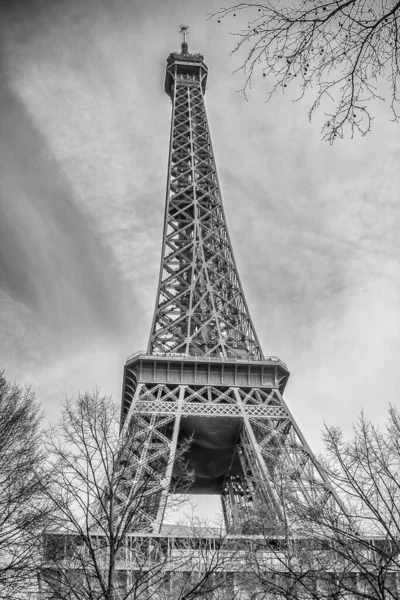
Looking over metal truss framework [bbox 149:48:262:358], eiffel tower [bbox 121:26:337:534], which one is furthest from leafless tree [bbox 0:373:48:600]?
metal truss framework [bbox 149:48:262:358]

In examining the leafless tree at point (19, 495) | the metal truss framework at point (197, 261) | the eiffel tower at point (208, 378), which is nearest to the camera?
the leafless tree at point (19, 495)

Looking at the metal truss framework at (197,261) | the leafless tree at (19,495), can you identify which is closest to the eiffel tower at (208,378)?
the metal truss framework at (197,261)

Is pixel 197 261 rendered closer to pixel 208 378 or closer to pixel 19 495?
pixel 208 378

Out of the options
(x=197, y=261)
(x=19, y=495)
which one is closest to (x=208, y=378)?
(x=197, y=261)

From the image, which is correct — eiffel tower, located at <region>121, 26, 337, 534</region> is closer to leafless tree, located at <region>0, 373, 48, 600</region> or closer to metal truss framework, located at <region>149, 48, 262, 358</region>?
metal truss framework, located at <region>149, 48, 262, 358</region>

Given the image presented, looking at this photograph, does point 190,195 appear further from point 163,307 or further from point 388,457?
point 388,457

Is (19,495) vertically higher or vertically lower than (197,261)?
lower

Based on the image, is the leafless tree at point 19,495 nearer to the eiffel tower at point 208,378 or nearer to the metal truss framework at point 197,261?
the eiffel tower at point 208,378
